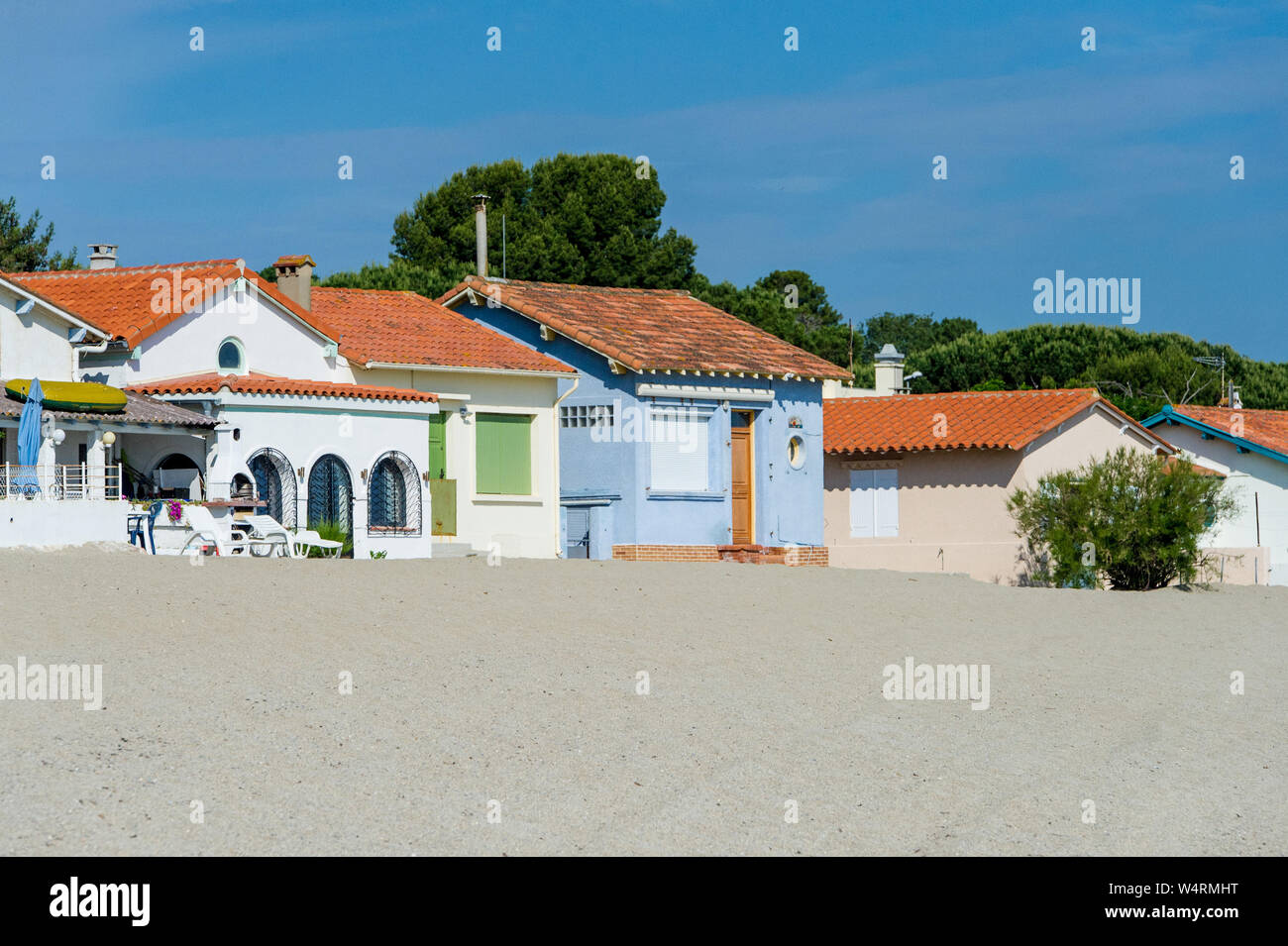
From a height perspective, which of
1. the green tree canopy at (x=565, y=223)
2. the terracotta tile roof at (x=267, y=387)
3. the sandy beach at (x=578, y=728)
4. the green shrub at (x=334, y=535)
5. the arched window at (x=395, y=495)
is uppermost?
the green tree canopy at (x=565, y=223)

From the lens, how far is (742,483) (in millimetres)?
28766

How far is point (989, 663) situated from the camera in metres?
15.7

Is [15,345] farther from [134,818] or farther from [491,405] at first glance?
[134,818]

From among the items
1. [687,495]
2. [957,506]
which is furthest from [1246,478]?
[687,495]

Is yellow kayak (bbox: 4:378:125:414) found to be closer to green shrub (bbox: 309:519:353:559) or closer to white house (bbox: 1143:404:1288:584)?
green shrub (bbox: 309:519:353:559)

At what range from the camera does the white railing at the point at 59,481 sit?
20422 mm

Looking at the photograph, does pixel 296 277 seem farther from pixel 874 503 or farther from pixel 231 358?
pixel 874 503

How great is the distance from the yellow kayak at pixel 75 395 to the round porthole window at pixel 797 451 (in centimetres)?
1205

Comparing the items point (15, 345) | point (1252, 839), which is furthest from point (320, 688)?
point (15, 345)

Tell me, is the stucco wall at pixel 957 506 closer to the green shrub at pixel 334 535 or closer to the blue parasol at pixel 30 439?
the green shrub at pixel 334 535

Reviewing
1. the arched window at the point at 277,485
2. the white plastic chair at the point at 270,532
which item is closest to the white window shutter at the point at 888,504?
the arched window at the point at 277,485

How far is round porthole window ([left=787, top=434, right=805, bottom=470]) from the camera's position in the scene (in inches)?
1159

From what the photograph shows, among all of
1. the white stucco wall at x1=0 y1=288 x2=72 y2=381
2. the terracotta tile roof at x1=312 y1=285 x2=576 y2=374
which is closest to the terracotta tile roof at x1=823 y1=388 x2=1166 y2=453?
the terracotta tile roof at x1=312 y1=285 x2=576 y2=374
